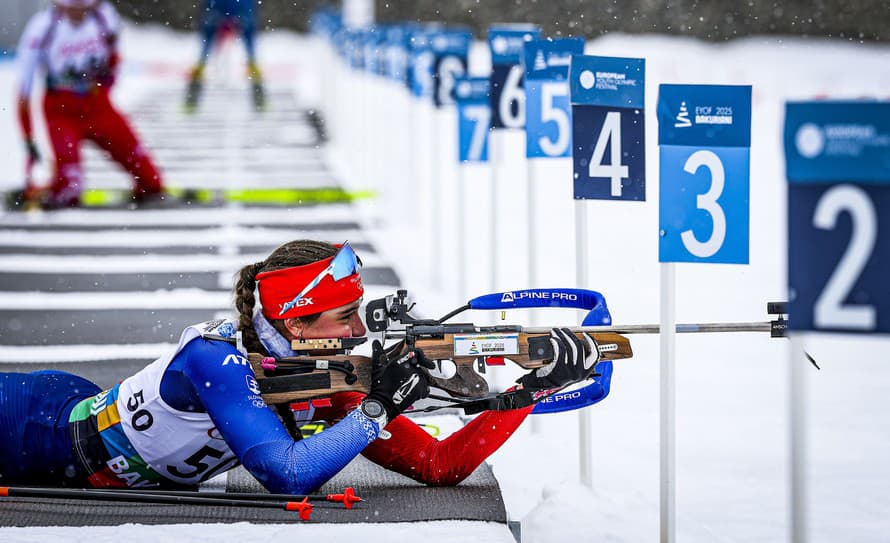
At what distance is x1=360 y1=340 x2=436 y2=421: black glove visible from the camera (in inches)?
146

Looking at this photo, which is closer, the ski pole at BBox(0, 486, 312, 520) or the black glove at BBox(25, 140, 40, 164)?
the ski pole at BBox(0, 486, 312, 520)

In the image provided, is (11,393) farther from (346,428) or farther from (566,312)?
(566,312)

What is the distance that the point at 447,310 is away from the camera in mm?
8086

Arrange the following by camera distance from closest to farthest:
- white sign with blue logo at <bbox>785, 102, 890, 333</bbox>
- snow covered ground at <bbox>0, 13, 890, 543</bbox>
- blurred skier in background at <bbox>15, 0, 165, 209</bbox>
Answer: white sign with blue logo at <bbox>785, 102, 890, 333</bbox> < snow covered ground at <bbox>0, 13, 890, 543</bbox> < blurred skier in background at <bbox>15, 0, 165, 209</bbox>

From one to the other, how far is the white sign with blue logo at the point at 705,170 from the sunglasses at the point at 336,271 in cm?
99

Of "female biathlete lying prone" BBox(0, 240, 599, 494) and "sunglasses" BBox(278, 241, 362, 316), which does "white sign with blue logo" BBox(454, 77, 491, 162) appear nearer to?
"female biathlete lying prone" BBox(0, 240, 599, 494)

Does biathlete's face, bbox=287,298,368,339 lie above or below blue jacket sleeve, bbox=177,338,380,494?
above

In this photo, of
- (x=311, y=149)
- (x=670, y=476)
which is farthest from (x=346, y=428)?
(x=311, y=149)

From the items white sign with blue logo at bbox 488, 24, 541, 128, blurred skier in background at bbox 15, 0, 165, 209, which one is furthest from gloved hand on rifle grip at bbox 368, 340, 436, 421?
blurred skier in background at bbox 15, 0, 165, 209

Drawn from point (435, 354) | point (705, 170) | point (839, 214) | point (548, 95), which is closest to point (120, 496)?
point (435, 354)

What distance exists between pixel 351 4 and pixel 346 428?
1745 cm

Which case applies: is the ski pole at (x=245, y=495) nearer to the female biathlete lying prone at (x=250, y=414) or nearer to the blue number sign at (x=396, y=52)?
the female biathlete lying prone at (x=250, y=414)

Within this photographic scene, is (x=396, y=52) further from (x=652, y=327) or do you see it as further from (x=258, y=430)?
(x=258, y=430)

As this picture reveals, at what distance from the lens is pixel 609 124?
14.7ft
